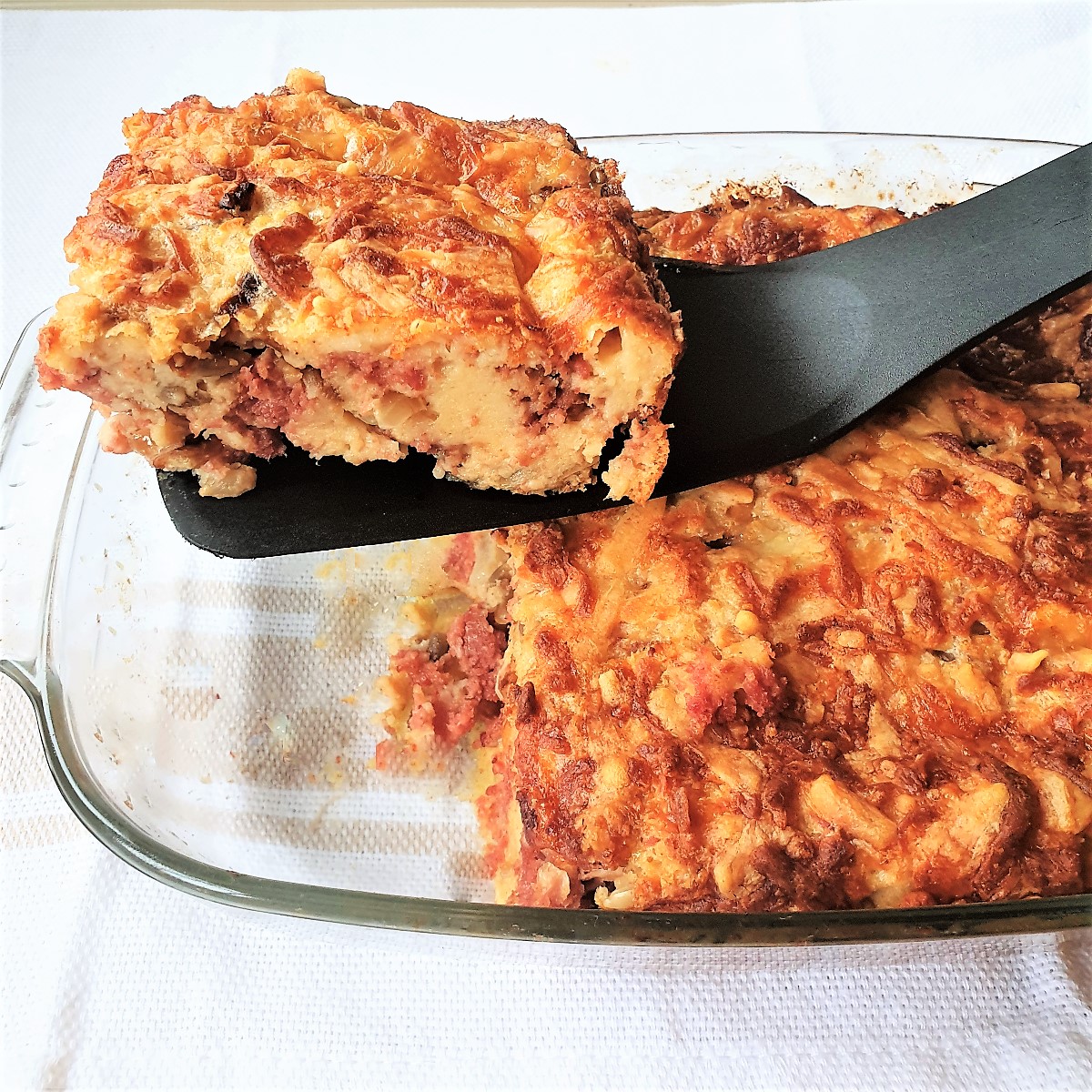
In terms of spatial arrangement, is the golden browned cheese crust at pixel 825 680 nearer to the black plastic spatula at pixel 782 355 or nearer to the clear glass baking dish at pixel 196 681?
the black plastic spatula at pixel 782 355

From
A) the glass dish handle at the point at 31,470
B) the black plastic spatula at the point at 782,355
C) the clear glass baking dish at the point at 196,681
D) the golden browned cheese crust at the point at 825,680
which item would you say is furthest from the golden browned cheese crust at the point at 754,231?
the glass dish handle at the point at 31,470

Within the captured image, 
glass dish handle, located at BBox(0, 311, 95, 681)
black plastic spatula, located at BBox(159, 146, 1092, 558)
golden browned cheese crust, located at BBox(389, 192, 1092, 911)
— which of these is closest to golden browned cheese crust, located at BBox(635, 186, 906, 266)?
black plastic spatula, located at BBox(159, 146, 1092, 558)

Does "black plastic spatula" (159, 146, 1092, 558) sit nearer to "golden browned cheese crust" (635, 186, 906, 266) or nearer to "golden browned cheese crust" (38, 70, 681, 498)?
"golden browned cheese crust" (38, 70, 681, 498)

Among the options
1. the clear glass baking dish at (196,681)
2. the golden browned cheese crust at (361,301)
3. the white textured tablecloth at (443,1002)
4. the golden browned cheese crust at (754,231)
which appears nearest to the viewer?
the golden browned cheese crust at (361,301)

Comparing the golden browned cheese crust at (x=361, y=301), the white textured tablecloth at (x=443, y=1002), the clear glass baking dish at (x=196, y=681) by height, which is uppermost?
the golden browned cheese crust at (x=361, y=301)

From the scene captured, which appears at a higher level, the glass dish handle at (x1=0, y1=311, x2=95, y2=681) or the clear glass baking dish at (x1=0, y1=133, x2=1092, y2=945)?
the glass dish handle at (x1=0, y1=311, x2=95, y2=681)

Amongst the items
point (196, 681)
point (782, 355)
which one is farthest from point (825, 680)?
point (196, 681)

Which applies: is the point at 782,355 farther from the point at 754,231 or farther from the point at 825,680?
the point at 825,680
